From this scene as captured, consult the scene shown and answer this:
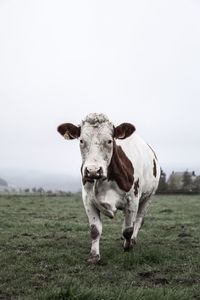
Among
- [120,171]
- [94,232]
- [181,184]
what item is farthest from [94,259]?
[181,184]

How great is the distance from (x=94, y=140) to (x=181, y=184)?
44746mm

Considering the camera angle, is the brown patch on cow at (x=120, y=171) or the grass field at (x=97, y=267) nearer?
the grass field at (x=97, y=267)

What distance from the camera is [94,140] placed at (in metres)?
9.45

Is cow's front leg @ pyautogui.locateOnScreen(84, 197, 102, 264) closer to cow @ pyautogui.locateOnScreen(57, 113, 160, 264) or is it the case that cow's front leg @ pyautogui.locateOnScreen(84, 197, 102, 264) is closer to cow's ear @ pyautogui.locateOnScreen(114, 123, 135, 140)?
cow @ pyautogui.locateOnScreen(57, 113, 160, 264)

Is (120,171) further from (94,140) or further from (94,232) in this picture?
(94,232)

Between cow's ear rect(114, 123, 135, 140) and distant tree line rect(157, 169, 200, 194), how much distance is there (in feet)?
137

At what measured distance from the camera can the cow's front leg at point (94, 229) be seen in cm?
1003

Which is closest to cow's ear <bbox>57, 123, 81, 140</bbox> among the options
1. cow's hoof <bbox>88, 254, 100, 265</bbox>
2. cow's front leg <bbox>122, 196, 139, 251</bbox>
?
cow's front leg <bbox>122, 196, 139, 251</bbox>

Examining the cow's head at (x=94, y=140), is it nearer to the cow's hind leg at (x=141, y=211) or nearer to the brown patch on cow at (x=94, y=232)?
the brown patch on cow at (x=94, y=232)

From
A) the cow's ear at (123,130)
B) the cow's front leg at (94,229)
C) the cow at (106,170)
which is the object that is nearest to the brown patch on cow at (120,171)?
the cow at (106,170)

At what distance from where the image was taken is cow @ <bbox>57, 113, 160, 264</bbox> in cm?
939

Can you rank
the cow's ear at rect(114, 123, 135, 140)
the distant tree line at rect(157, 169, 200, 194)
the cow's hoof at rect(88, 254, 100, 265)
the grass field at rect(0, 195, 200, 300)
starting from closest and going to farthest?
1. the grass field at rect(0, 195, 200, 300)
2. the cow's hoof at rect(88, 254, 100, 265)
3. the cow's ear at rect(114, 123, 135, 140)
4. the distant tree line at rect(157, 169, 200, 194)

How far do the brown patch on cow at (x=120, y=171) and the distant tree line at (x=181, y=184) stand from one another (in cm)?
4143

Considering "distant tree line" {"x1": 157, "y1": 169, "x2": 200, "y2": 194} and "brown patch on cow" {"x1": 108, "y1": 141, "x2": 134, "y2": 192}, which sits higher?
"distant tree line" {"x1": 157, "y1": 169, "x2": 200, "y2": 194}
